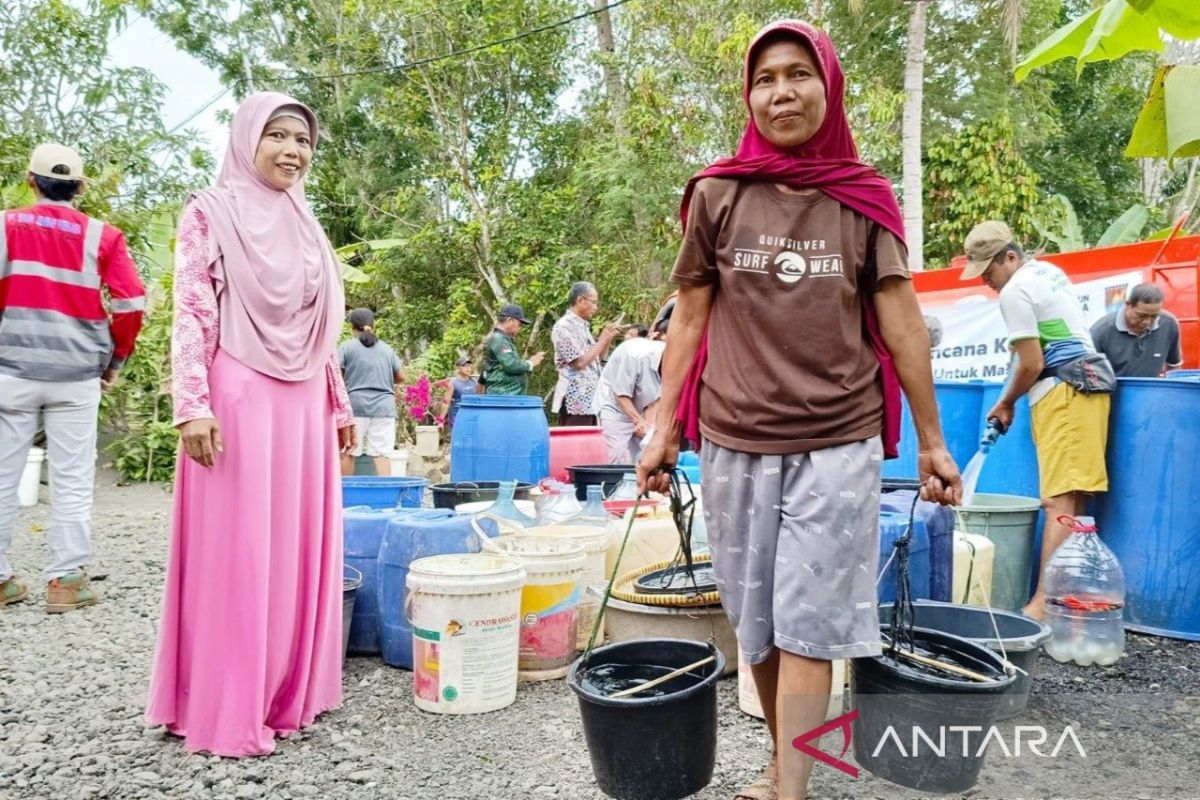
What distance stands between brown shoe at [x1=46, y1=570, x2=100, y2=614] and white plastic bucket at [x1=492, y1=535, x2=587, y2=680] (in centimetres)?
236

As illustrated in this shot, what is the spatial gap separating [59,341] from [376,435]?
14.3 ft

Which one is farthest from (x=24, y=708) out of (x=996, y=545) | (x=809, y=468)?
(x=996, y=545)

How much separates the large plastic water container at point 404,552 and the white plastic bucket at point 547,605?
0.53ft

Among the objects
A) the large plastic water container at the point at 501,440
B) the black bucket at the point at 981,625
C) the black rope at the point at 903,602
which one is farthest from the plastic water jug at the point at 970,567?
the large plastic water container at the point at 501,440

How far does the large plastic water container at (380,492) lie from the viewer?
4.54 metres

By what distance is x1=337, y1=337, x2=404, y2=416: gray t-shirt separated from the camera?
837 cm

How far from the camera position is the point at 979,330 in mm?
9156

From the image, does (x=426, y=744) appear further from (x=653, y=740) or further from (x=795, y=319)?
(x=795, y=319)

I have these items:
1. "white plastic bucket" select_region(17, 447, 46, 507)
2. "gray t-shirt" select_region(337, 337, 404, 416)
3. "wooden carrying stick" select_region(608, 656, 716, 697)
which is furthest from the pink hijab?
"white plastic bucket" select_region(17, 447, 46, 507)

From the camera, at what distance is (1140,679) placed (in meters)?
3.69

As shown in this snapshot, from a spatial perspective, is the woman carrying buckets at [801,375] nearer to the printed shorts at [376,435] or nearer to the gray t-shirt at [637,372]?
the gray t-shirt at [637,372]

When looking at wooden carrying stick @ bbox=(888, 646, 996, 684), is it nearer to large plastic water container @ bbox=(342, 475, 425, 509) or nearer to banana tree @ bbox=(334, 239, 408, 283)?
large plastic water container @ bbox=(342, 475, 425, 509)

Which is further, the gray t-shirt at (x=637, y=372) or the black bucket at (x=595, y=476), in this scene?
the gray t-shirt at (x=637, y=372)

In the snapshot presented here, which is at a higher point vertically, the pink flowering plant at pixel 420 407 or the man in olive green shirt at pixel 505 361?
the man in olive green shirt at pixel 505 361
